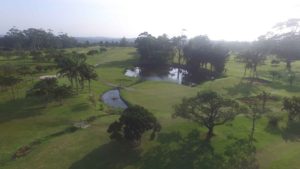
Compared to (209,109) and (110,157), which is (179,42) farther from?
(110,157)

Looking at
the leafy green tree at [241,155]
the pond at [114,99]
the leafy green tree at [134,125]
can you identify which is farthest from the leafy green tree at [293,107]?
the pond at [114,99]

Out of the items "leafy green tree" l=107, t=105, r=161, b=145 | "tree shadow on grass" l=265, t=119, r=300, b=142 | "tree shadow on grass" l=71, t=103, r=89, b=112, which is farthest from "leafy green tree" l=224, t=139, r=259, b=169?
"tree shadow on grass" l=71, t=103, r=89, b=112

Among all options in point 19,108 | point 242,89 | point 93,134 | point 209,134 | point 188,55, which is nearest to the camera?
point 209,134

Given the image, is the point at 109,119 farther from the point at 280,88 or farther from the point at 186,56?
the point at 186,56

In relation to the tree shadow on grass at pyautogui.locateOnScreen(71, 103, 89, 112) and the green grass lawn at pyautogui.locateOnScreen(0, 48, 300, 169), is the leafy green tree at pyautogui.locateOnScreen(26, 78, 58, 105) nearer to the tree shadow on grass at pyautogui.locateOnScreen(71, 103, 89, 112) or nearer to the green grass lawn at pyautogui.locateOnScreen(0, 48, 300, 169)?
the green grass lawn at pyautogui.locateOnScreen(0, 48, 300, 169)

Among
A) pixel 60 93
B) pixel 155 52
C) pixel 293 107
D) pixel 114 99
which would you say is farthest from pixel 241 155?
pixel 155 52

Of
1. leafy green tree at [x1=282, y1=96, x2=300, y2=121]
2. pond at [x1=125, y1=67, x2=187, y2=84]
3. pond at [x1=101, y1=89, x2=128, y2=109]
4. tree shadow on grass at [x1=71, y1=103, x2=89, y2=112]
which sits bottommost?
pond at [x1=101, y1=89, x2=128, y2=109]

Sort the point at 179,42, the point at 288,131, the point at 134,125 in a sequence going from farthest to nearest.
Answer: the point at 179,42, the point at 288,131, the point at 134,125
